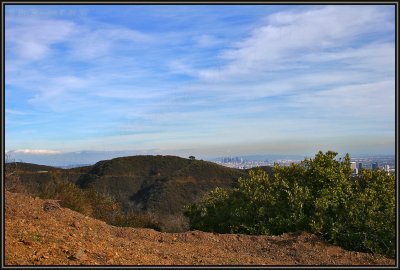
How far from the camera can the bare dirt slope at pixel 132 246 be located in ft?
22.8

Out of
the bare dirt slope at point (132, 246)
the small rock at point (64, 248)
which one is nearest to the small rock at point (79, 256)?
the bare dirt slope at point (132, 246)

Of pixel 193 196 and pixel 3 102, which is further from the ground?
pixel 3 102

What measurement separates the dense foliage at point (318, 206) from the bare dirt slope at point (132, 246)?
45cm

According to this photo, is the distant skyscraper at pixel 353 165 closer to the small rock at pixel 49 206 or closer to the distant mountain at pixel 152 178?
the small rock at pixel 49 206

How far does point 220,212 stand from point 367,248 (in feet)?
13.0

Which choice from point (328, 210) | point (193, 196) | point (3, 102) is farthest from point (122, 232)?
point (193, 196)

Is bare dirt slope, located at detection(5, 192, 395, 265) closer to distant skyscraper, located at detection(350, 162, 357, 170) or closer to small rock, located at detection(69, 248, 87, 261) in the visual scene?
small rock, located at detection(69, 248, 87, 261)

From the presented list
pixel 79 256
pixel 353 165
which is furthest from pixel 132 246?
pixel 353 165

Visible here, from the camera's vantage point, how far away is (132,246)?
8.17m

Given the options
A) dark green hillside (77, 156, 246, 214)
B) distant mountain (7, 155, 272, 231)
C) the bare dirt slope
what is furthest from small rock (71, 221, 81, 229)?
dark green hillside (77, 156, 246, 214)

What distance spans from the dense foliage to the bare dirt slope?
1.48ft

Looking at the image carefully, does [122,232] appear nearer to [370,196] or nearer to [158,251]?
[158,251]

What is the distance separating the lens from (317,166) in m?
10.8

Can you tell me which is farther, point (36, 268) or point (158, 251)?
point (158, 251)
